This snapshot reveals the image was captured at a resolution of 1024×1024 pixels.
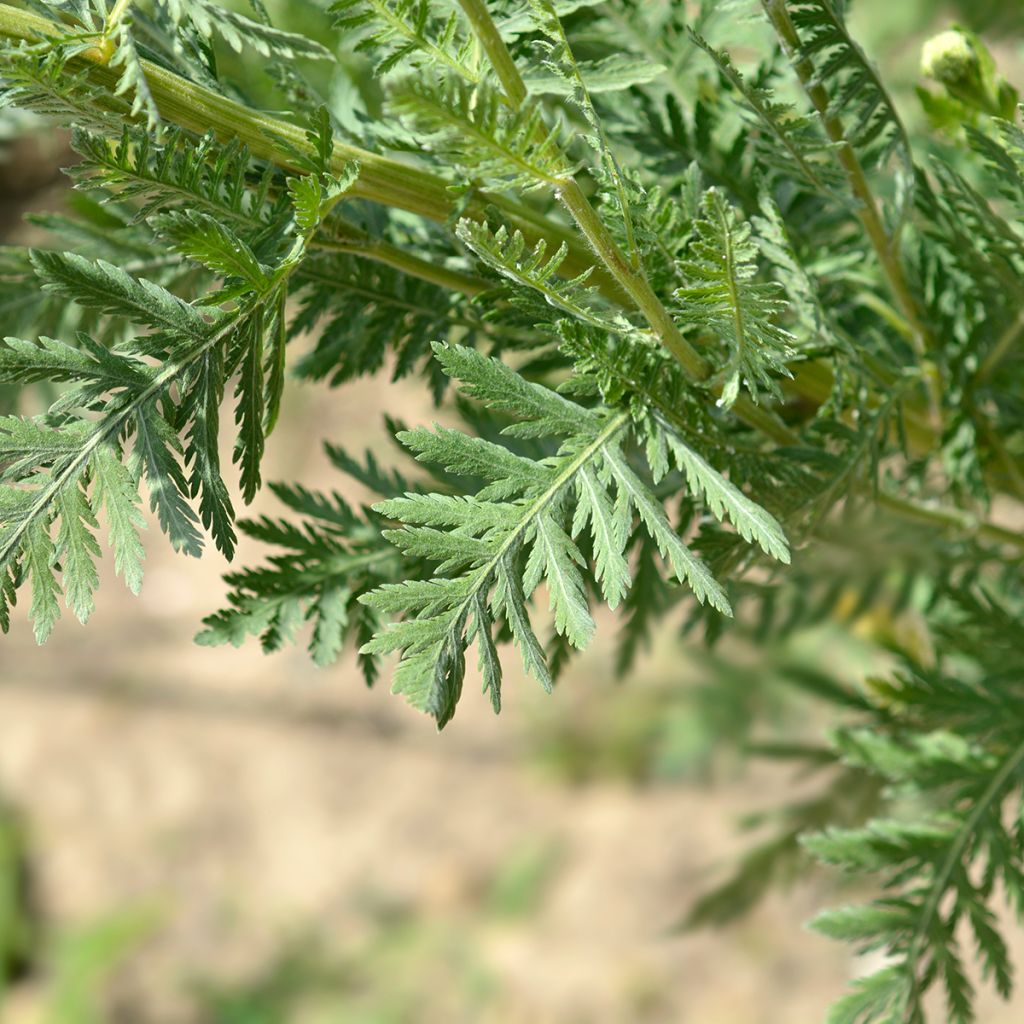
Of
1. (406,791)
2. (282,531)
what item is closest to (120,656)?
(406,791)

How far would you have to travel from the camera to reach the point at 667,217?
1.79 feet

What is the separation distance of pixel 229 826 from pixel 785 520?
2715 mm

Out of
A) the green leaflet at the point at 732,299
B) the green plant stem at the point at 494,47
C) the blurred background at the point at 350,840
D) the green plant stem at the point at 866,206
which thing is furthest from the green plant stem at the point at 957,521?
the blurred background at the point at 350,840

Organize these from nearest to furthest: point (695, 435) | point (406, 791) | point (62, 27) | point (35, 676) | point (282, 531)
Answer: point (62, 27) < point (695, 435) < point (282, 531) < point (406, 791) < point (35, 676)

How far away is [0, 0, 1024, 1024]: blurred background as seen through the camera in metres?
2.58

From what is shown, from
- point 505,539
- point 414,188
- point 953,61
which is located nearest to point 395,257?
point 414,188

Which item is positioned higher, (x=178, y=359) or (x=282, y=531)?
(x=178, y=359)

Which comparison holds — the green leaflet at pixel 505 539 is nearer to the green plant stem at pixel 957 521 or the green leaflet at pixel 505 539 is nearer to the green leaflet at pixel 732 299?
the green leaflet at pixel 732 299

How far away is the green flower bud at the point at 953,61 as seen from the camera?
2.01 feet

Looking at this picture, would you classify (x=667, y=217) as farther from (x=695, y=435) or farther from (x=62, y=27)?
(x=62, y=27)

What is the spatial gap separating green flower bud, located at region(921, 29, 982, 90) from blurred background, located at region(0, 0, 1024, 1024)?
1.90 meters

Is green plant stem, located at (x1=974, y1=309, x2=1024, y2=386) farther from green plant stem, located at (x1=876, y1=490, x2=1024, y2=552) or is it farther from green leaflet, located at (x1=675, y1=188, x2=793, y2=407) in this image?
green leaflet, located at (x1=675, y1=188, x2=793, y2=407)

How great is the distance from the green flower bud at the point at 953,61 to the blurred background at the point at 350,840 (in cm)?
190

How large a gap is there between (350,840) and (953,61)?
2.66 m
